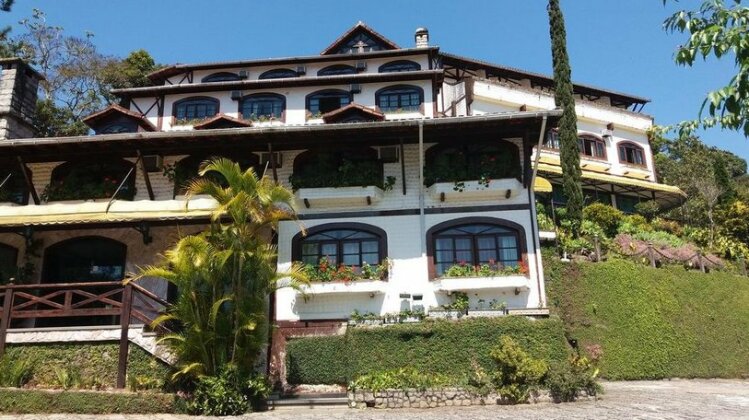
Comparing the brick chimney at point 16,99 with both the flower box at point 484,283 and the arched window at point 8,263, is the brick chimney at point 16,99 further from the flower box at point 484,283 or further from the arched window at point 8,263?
the flower box at point 484,283

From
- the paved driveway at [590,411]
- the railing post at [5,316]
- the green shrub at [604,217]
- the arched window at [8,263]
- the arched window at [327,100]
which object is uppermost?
the arched window at [327,100]

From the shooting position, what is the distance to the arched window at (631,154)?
3578 centimetres

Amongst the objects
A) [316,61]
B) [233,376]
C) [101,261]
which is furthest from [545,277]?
[316,61]

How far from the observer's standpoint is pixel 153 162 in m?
19.1

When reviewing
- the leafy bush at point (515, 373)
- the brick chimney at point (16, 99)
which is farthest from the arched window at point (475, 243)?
the brick chimney at point (16, 99)

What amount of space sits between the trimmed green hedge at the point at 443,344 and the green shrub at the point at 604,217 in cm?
1432

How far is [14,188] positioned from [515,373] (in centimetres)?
1784

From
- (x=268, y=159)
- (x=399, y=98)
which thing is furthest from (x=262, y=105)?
(x=268, y=159)

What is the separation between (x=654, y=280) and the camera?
800 inches

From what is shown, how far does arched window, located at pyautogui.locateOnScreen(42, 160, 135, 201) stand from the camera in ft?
62.4

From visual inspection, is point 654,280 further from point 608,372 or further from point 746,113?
point 746,113

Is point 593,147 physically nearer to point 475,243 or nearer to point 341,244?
point 475,243

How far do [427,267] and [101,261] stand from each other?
438 inches

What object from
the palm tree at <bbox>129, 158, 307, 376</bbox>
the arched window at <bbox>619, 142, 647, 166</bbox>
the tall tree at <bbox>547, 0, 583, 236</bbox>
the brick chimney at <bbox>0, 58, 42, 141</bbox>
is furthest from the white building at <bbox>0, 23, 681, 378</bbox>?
the arched window at <bbox>619, 142, 647, 166</bbox>
